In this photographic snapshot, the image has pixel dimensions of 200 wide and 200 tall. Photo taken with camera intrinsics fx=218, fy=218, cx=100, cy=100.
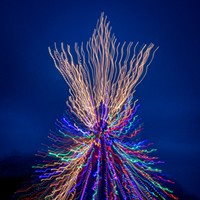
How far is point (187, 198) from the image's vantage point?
34.1 meters

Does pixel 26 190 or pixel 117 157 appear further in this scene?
pixel 26 190

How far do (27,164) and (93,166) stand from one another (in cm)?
2608

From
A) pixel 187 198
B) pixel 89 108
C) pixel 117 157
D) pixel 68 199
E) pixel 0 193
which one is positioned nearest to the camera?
pixel 89 108

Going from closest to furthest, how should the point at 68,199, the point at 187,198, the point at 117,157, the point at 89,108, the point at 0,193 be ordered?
the point at 89,108 → the point at 117,157 → the point at 68,199 → the point at 0,193 → the point at 187,198

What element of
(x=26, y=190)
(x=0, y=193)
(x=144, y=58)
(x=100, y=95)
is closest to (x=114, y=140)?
(x=100, y=95)

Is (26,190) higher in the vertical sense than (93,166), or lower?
higher

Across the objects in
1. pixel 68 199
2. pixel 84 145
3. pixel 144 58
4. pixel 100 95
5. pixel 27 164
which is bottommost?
pixel 68 199

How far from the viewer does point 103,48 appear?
1016cm

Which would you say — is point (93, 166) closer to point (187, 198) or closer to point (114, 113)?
point (114, 113)

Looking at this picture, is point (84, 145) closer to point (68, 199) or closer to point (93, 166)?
point (93, 166)

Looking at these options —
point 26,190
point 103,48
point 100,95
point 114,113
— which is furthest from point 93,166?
point 26,190

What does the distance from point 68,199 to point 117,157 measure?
239 inches

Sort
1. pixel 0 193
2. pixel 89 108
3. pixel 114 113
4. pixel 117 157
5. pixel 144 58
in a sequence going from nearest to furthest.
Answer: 1. pixel 144 58
2. pixel 89 108
3. pixel 114 113
4. pixel 117 157
5. pixel 0 193

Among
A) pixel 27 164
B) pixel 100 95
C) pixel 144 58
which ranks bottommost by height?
pixel 100 95
